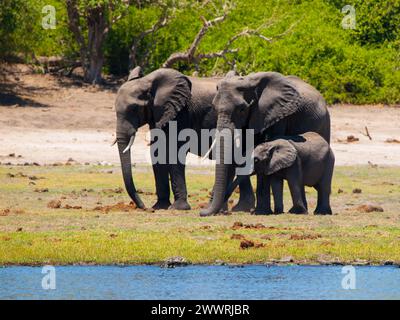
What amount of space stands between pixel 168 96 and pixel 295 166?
2269 millimetres

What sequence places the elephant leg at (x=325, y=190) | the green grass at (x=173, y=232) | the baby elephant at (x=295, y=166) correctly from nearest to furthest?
the green grass at (x=173, y=232) → the baby elephant at (x=295, y=166) → the elephant leg at (x=325, y=190)

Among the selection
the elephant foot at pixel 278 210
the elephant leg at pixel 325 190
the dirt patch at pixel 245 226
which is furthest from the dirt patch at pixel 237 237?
the elephant leg at pixel 325 190

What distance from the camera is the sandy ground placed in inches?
1093

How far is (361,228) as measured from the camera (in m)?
18.1

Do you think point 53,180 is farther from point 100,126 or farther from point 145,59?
point 145,59

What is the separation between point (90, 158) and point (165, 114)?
7670 mm

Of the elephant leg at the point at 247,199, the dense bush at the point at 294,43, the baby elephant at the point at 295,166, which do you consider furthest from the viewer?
the dense bush at the point at 294,43

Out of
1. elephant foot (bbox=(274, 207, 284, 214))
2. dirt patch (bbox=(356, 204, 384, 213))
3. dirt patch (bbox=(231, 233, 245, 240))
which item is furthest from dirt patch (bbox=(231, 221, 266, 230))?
dirt patch (bbox=(356, 204, 384, 213))

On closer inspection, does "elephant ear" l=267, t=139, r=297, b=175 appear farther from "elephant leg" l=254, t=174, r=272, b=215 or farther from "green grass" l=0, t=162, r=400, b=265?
"green grass" l=0, t=162, r=400, b=265

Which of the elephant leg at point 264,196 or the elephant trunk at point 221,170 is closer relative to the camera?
the elephant trunk at point 221,170

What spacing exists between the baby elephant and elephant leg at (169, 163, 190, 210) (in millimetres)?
1403

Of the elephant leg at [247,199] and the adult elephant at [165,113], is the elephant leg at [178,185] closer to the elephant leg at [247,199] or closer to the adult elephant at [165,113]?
the adult elephant at [165,113]

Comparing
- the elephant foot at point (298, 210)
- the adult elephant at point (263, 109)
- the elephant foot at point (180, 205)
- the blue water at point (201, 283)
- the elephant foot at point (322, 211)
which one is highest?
the adult elephant at point (263, 109)

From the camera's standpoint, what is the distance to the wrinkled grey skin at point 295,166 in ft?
62.4
